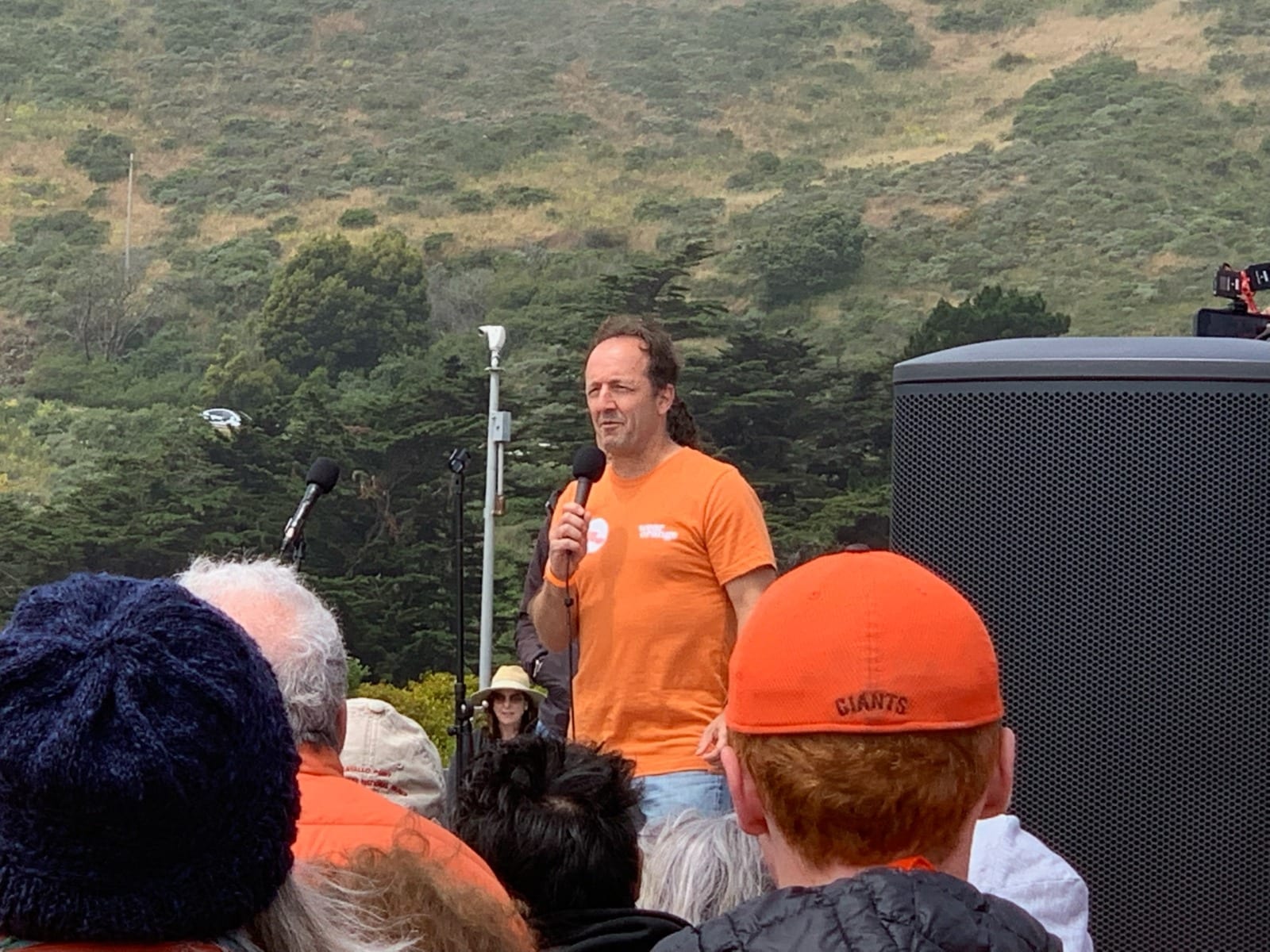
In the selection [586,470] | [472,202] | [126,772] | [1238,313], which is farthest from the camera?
[472,202]

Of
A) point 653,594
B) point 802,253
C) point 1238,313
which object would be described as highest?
point 802,253

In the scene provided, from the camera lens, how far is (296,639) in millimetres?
2119

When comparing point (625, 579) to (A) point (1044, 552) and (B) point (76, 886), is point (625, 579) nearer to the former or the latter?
(A) point (1044, 552)

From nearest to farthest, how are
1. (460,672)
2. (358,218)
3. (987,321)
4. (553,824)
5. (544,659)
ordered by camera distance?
(553,824), (544,659), (460,672), (987,321), (358,218)

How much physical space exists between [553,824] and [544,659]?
226 cm

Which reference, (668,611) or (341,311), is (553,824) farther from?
(341,311)

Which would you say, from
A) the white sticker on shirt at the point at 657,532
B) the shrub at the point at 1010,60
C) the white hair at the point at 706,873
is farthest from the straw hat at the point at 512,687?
the shrub at the point at 1010,60

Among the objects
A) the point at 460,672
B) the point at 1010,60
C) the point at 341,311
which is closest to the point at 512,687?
the point at 460,672

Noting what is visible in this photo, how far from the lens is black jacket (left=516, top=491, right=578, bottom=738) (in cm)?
422

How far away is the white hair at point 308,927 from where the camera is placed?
48.5 inches

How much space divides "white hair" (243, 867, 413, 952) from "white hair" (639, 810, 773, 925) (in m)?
0.88

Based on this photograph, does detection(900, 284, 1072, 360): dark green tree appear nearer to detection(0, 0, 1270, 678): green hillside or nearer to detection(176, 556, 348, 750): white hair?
detection(0, 0, 1270, 678): green hillside

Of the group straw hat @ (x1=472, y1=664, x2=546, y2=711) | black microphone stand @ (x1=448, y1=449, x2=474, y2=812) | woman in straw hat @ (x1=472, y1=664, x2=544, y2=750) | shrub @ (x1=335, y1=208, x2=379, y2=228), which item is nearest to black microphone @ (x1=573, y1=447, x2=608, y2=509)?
black microphone stand @ (x1=448, y1=449, x2=474, y2=812)

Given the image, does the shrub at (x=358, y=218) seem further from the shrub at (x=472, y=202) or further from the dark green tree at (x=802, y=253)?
the dark green tree at (x=802, y=253)
